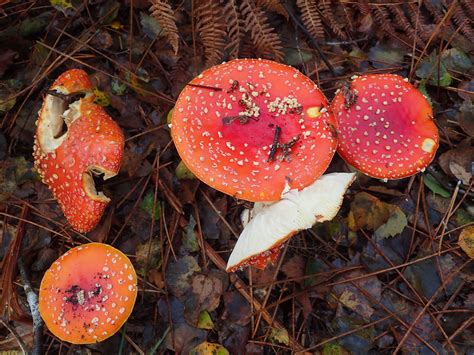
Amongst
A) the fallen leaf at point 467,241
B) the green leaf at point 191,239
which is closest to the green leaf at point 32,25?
the green leaf at point 191,239

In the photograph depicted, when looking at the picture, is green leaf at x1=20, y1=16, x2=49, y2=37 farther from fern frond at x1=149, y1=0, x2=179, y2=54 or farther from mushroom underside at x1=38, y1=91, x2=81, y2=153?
fern frond at x1=149, y1=0, x2=179, y2=54

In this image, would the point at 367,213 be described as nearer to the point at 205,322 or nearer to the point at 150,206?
the point at 205,322

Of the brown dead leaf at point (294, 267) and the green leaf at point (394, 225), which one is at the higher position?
the green leaf at point (394, 225)

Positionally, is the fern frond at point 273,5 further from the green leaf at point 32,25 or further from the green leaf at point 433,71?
the green leaf at point 32,25

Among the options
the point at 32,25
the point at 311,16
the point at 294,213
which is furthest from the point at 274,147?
the point at 32,25

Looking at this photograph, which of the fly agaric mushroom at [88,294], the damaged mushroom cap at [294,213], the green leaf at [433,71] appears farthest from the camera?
the green leaf at [433,71]

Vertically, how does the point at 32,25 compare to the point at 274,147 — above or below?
above
